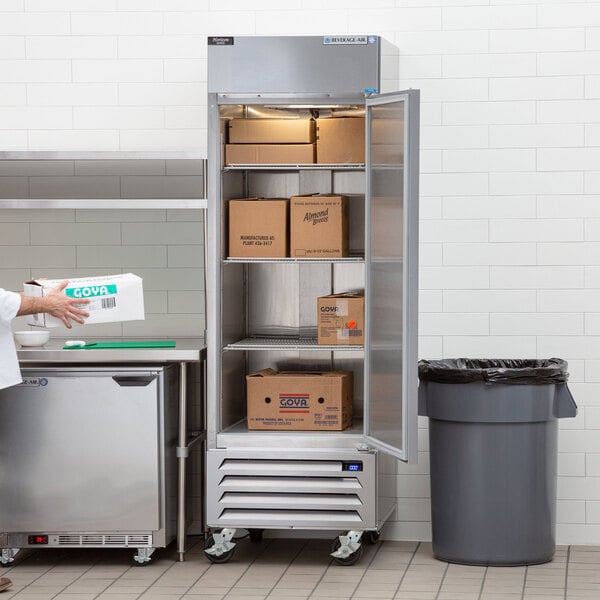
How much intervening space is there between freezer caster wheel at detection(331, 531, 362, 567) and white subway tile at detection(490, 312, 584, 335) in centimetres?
120

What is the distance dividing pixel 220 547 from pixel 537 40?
275 cm

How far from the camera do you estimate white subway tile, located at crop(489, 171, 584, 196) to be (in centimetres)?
516

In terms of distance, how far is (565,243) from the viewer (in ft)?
17.0

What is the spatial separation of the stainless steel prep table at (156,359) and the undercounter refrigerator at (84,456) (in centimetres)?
5

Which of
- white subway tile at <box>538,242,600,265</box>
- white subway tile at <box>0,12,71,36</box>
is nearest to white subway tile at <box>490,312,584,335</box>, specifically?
white subway tile at <box>538,242,600,265</box>

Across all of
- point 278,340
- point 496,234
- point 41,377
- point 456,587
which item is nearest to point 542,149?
point 496,234

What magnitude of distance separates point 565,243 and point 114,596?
8.47 feet

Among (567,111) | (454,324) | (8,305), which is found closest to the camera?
(8,305)

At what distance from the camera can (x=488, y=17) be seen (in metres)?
5.19

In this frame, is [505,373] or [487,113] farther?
[487,113]

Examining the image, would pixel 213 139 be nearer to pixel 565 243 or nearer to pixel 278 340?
pixel 278 340

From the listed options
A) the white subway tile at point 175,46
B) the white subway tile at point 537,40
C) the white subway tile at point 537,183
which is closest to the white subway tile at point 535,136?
the white subway tile at point 537,183

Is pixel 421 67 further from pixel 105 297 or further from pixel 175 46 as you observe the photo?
pixel 105 297

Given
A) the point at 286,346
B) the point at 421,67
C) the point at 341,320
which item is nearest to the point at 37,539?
the point at 286,346
